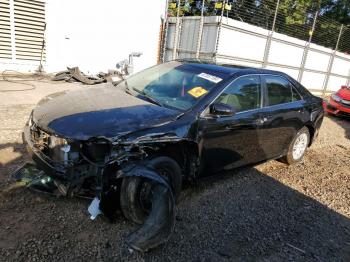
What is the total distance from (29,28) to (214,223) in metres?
9.06

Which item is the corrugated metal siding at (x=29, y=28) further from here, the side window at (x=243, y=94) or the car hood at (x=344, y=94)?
the car hood at (x=344, y=94)

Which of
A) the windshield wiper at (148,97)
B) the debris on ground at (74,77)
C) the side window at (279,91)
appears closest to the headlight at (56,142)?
the windshield wiper at (148,97)

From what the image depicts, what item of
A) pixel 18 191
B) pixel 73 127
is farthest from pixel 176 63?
pixel 18 191

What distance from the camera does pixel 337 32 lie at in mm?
18172

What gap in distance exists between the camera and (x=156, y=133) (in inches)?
129

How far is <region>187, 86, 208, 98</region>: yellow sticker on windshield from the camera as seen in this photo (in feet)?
13.0

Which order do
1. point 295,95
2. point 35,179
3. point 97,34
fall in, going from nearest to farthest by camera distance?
point 35,179, point 295,95, point 97,34

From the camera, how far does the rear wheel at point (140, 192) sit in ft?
10.1

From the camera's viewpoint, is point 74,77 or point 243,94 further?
point 74,77

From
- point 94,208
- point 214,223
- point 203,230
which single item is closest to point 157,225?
point 94,208

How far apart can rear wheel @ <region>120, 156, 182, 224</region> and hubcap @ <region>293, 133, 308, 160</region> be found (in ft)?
9.80

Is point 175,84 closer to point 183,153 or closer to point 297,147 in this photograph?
point 183,153

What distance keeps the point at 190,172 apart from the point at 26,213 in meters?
1.73

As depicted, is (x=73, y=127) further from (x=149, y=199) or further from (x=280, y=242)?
(x=280, y=242)
